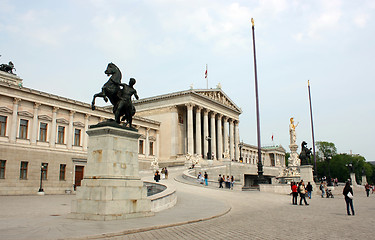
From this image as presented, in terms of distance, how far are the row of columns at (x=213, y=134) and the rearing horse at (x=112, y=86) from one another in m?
48.9

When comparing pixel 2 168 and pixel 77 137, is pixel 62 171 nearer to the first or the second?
pixel 77 137

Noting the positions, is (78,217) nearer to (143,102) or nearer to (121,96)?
(121,96)

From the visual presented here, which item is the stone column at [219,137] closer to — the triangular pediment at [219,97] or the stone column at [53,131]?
the triangular pediment at [219,97]

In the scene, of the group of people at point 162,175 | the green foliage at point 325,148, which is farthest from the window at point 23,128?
the green foliage at point 325,148

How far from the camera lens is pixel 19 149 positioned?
3769 centimetres

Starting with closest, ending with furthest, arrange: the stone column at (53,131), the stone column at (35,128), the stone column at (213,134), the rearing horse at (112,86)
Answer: the rearing horse at (112,86), the stone column at (35,128), the stone column at (53,131), the stone column at (213,134)

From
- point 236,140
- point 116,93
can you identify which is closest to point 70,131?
point 116,93

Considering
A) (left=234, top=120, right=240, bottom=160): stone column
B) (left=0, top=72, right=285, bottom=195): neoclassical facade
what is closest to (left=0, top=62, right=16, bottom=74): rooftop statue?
(left=0, top=72, right=285, bottom=195): neoclassical facade

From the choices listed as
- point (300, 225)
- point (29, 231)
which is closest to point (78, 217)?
point (29, 231)

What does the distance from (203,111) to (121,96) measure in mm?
55795

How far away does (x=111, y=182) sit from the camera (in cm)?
1202

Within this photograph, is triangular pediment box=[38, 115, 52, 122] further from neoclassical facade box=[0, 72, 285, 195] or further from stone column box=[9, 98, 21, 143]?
stone column box=[9, 98, 21, 143]

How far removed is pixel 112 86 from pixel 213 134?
56321 millimetres

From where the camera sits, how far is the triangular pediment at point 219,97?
226 feet
